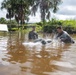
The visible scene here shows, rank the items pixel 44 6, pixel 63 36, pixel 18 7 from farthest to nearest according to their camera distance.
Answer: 1. pixel 18 7
2. pixel 44 6
3. pixel 63 36

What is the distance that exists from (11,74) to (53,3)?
47.3m

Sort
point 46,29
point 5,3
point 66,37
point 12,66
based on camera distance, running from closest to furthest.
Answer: point 12,66 → point 66,37 → point 46,29 → point 5,3

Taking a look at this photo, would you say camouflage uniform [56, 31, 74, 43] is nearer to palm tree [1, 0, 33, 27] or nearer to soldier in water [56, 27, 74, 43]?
soldier in water [56, 27, 74, 43]

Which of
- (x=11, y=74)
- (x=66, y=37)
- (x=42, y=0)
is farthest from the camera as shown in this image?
(x=42, y=0)

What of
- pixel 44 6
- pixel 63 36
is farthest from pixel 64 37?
pixel 44 6

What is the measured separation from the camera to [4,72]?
548 cm

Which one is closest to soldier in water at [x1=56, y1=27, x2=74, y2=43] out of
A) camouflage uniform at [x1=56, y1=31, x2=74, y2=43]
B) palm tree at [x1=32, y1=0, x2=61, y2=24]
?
camouflage uniform at [x1=56, y1=31, x2=74, y2=43]

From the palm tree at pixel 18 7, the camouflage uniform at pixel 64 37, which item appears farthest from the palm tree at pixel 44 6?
the camouflage uniform at pixel 64 37

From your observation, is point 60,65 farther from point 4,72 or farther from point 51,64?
point 4,72

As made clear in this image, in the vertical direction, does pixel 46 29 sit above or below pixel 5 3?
below

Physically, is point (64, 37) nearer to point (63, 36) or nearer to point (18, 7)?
point (63, 36)

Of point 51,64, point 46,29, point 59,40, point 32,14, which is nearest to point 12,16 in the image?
point 32,14

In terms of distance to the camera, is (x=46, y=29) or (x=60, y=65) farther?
(x=46, y=29)

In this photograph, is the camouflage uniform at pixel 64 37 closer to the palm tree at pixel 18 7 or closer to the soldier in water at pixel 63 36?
the soldier in water at pixel 63 36
